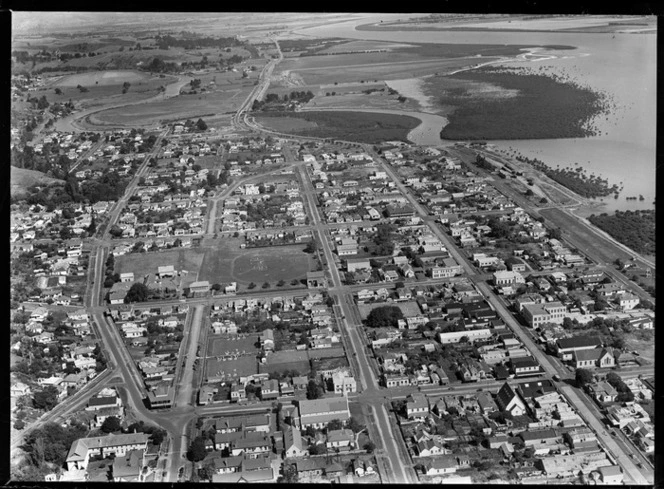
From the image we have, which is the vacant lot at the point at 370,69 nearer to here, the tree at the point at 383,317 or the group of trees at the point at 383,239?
the group of trees at the point at 383,239

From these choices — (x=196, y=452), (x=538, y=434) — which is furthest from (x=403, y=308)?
(x=196, y=452)

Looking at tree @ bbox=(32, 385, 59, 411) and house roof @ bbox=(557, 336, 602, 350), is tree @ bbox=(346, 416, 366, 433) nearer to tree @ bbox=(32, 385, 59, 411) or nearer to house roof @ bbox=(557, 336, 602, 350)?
house roof @ bbox=(557, 336, 602, 350)

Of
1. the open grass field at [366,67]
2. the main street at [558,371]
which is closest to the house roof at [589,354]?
the main street at [558,371]

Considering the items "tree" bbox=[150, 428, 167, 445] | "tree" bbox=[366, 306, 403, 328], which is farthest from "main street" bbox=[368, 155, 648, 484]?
"tree" bbox=[150, 428, 167, 445]

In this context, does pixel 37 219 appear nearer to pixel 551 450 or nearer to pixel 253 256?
pixel 253 256

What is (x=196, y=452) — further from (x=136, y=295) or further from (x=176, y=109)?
(x=176, y=109)
